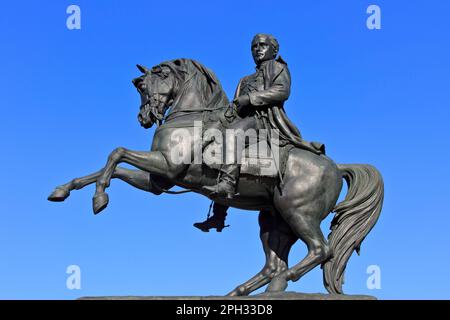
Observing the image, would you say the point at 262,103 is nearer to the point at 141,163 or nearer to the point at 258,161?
the point at 258,161

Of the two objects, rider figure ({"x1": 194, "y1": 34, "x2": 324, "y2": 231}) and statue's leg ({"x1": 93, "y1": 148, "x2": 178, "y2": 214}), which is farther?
rider figure ({"x1": 194, "y1": 34, "x2": 324, "y2": 231})

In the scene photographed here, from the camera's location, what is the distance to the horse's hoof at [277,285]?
11648 millimetres

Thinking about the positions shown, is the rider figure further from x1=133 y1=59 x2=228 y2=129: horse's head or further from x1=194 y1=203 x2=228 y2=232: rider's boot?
x1=133 y1=59 x2=228 y2=129: horse's head

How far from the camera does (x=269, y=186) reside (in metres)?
12.1

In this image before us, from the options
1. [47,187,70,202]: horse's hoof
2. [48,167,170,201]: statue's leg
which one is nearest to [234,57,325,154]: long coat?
[48,167,170,201]: statue's leg

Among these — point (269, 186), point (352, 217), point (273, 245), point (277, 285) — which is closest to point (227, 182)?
point (269, 186)

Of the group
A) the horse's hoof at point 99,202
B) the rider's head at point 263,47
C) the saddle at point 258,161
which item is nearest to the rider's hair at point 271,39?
the rider's head at point 263,47

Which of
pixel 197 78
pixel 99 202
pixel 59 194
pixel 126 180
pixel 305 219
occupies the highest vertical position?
pixel 197 78

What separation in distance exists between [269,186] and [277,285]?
1370 millimetres

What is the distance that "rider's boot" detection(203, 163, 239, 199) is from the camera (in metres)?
11.7

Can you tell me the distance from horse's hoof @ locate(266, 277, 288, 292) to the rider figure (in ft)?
4.11

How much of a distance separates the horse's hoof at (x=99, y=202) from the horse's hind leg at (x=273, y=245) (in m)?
2.38

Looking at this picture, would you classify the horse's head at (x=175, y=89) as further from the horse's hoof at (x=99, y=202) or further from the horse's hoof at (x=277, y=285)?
the horse's hoof at (x=277, y=285)
